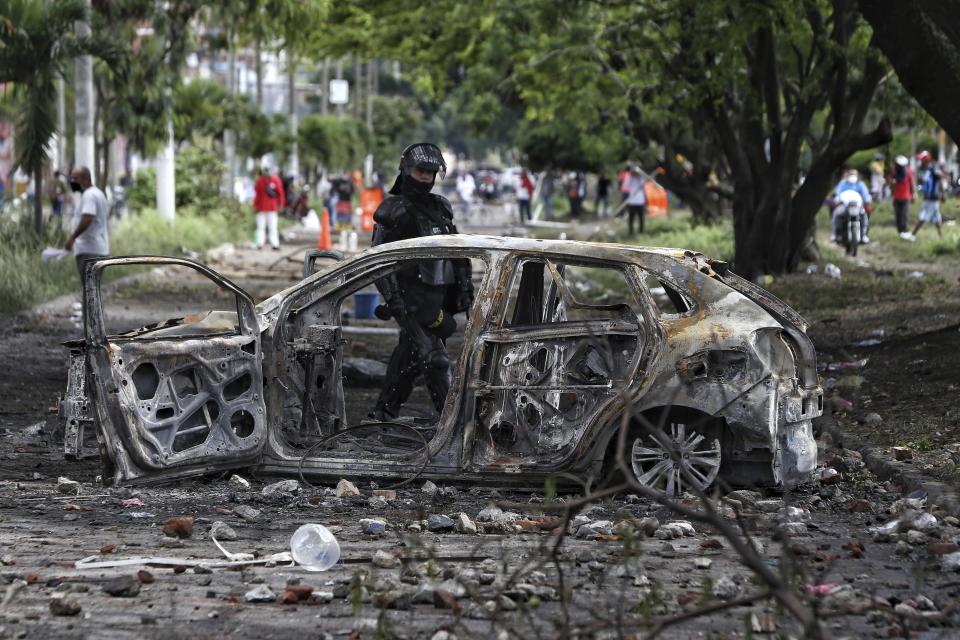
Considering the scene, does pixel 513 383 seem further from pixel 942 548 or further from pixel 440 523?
pixel 942 548

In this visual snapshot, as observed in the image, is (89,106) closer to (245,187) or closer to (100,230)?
(100,230)

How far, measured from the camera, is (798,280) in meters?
21.5

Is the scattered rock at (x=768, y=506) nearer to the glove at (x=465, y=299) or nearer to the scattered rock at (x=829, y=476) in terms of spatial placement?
the scattered rock at (x=829, y=476)

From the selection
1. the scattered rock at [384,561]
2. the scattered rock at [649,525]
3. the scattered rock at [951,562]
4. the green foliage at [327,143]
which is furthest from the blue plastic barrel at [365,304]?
the green foliage at [327,143]

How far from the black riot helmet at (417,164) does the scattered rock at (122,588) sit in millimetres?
4320

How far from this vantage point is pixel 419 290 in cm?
959

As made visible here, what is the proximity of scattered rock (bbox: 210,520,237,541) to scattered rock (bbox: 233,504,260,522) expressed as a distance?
0.36 m

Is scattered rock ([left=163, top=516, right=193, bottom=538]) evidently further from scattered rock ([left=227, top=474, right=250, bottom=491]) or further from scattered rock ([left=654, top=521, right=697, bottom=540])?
scattered rock ([left=654, top=521, right=697, bottom=540])

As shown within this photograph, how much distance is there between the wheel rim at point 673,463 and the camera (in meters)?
8.04

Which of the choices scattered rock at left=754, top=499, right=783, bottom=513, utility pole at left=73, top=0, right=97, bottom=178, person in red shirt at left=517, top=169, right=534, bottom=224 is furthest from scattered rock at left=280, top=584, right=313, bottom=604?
person in red shirt at left=517, top=169, right=534, bottom=224

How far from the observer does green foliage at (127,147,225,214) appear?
37.0 m

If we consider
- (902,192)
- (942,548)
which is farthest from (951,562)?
(902,192)

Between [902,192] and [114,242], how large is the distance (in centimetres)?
1527

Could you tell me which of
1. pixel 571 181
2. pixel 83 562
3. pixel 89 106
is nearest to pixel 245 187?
pixel 571 181
